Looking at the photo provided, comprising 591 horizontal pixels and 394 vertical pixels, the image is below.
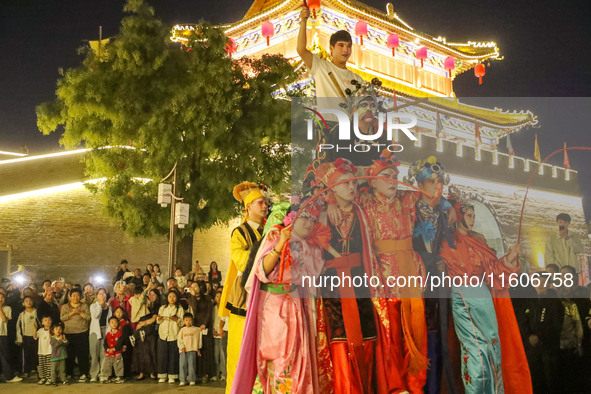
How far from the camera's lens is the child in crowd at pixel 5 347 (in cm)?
969

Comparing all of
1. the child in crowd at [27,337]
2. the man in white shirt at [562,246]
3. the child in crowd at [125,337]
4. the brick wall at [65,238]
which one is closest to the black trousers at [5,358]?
the child in crowd at [27,337]

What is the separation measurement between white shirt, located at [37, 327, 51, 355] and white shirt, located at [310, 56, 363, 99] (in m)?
6.83

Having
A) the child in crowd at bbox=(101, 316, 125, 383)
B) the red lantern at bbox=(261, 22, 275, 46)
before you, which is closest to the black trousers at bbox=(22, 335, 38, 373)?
the child in crowd at bbox=(101, 316, 125, 383)

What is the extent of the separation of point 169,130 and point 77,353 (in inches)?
210

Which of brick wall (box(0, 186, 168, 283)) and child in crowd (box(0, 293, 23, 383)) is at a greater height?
brick wall (box(0, 186, 168, 283))

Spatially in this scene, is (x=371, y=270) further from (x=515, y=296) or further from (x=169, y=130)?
(x=169, y=130)

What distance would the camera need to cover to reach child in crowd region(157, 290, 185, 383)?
30.7ft

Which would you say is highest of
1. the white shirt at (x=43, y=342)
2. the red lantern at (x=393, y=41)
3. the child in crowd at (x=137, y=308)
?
the red lantern at (x=393, y=41)

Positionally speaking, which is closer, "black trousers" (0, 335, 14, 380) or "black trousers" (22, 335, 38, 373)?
"black trousers" (0, 335, 14, 380)

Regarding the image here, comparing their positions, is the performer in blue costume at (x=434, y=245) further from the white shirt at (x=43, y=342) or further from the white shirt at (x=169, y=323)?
the white shirt at (x=43, y=342)

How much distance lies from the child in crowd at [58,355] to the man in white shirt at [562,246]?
24.6 feet

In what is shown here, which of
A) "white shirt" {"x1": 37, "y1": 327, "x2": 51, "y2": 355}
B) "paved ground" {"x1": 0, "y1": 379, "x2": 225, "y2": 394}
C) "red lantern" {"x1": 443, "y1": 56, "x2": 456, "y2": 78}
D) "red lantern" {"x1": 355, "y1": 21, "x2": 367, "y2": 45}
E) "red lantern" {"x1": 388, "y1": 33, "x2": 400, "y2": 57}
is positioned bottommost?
"paved ground" {"x1": 0, "y1": 379, "x2": 225, "y2": 394}

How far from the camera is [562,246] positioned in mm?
4637

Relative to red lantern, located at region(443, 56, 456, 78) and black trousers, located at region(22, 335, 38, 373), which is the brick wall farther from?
red lantern, located at region(443, 56, 456, 78)
